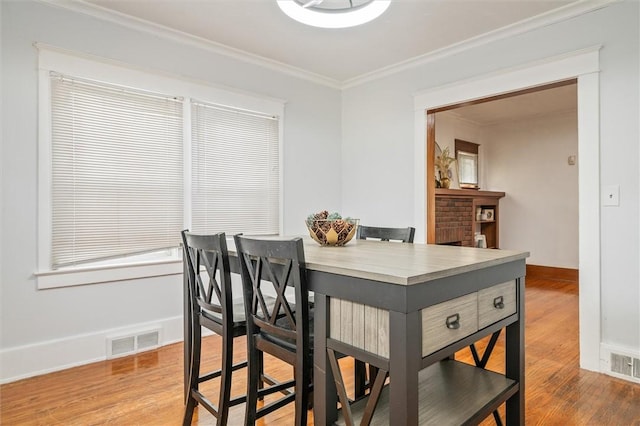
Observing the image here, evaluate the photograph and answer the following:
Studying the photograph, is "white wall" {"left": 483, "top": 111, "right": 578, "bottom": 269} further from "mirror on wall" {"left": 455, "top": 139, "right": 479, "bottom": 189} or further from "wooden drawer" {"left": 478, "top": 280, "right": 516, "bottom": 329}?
"wooden drawer" {"left": 478, "top": 280, "right": 516, "bottom": 329}

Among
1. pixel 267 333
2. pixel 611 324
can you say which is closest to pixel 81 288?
pixel 267 333

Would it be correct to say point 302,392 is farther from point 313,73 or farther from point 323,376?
point 313,73

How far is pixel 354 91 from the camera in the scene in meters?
4.29

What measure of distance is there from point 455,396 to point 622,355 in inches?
65.7

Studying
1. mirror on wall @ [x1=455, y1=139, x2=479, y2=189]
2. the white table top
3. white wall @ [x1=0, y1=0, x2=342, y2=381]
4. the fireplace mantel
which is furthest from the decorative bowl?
mirror on wall @ [x1=455, y1=139, x2=479, y2=189]

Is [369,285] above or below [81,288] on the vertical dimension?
above

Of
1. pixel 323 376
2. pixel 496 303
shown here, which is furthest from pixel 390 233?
pixel 323 376

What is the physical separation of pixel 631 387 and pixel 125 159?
145 inches

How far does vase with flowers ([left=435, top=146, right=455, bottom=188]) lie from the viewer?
5.30m

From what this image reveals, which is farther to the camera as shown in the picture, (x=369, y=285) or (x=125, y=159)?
(x=125, y=159)

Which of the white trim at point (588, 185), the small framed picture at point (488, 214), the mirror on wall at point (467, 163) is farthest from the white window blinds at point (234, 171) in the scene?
the small framed picture at point (488, 214)

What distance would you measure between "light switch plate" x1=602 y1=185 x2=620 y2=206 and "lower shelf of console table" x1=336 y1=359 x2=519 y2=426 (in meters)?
1.60

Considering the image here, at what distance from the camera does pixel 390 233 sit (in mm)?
2469

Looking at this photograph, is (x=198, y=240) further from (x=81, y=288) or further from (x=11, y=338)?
(x=11, y=338)
